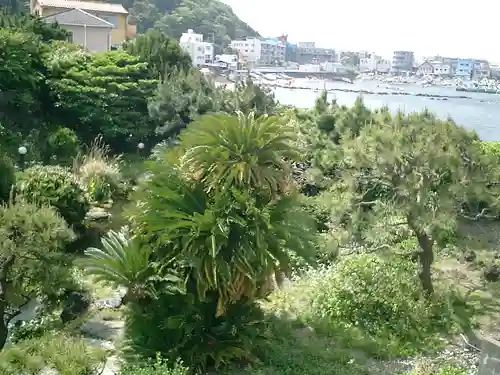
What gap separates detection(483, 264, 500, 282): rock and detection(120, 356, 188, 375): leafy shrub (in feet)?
18.0

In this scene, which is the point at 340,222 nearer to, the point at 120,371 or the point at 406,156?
the point at 406,156

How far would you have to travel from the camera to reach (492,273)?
8.88 metres

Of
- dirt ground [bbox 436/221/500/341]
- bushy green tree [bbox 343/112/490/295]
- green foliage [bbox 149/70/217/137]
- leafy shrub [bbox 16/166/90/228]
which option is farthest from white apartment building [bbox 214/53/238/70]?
bushy green tree [bbox 343/112/490/295]

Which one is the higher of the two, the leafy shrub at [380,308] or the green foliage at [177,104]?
the green foliage at [177,104]

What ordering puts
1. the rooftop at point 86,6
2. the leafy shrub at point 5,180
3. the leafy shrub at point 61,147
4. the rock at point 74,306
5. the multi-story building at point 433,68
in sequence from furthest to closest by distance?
the multi-story building at point 433,68 → the rooftop at point 86,6 → the leafy shrub at point 61,147 → the leafy shrub at point 5,180 → the rock at point 74,306

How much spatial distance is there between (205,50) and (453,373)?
5342cm

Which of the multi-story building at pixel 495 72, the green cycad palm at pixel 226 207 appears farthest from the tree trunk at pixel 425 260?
the multi-story building at pixel 495 72

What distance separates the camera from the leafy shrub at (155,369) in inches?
198

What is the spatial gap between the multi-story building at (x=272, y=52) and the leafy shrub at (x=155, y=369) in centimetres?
7573

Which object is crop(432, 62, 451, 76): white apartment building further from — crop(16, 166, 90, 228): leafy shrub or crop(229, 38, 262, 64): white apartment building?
crop(16, 166, 90, 228): leafy shrub

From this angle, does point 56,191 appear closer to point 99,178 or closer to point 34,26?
point 99,178

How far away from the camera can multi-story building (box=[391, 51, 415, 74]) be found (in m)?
99.4

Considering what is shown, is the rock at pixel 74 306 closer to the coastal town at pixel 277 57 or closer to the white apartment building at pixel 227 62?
the coastal town at pixel 277 57

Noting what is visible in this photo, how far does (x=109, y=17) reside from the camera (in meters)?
37.6
